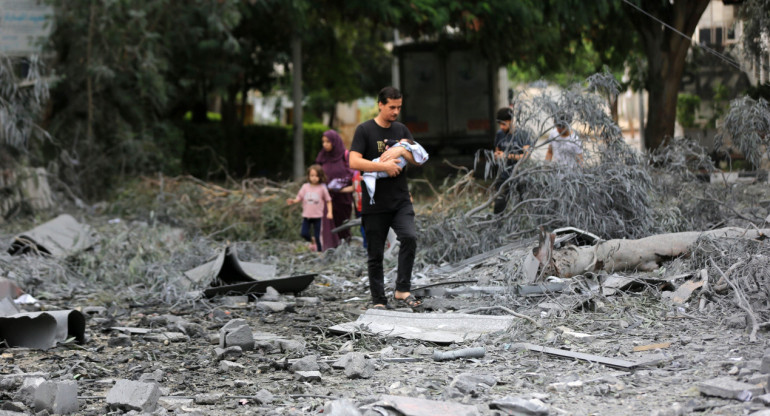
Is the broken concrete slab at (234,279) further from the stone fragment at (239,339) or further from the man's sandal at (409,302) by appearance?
the stone fragment at (239,339)

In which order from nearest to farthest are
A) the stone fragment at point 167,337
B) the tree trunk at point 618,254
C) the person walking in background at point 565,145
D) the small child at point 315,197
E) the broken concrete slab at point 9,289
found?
the stone fragment at point 167,337
the tree trunk at point 618,254
the broken concrete slab at point 9,289
the person walking in background at point 565,145
the small child at point 315,197

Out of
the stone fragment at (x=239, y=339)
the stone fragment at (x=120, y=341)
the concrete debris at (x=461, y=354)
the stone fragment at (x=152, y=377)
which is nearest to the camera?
the stone fragment at (x=152, y=377)

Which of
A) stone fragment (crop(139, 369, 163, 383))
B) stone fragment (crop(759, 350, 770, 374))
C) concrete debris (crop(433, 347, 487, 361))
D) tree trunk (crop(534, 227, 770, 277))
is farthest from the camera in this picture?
tree trunk (crop(534, 227, 770, 277))

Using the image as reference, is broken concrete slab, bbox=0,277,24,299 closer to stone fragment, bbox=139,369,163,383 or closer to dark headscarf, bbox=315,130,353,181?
stone fragment, bbox=139,369,163,383

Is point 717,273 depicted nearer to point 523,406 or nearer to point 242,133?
point 523,406

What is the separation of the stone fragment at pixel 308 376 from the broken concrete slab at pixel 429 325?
1.05 meters

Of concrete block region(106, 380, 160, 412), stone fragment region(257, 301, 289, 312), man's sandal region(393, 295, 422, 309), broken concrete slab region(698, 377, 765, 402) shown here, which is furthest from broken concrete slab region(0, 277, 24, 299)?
broken concrete slab region(698, 377, 765, 402)

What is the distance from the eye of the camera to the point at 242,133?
25562 millimetres

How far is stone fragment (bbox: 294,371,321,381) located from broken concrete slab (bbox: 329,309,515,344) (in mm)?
1046

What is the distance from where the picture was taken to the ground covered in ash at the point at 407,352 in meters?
4.47

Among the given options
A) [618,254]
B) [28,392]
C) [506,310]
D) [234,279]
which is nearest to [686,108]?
[618,254]

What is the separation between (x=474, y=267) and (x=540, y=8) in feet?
28.5

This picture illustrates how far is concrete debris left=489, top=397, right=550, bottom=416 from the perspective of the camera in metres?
4.10

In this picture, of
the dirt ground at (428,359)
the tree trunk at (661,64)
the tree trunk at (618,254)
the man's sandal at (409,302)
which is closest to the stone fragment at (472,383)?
the dirt ground at (428,359)
